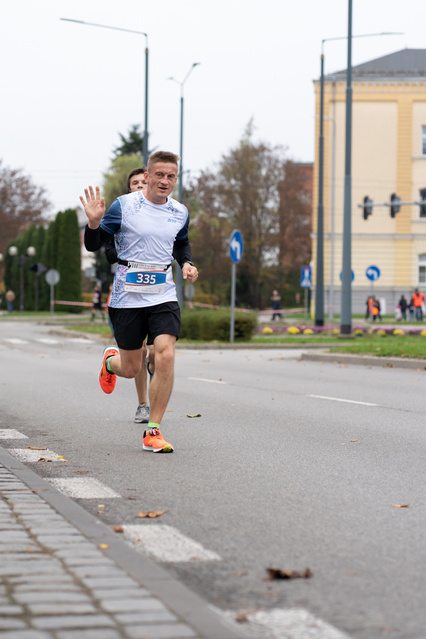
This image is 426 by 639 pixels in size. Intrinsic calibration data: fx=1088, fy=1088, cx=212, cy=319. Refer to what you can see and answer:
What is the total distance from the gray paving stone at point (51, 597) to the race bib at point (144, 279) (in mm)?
3922

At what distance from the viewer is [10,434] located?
335 inches

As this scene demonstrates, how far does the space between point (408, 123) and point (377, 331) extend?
3357 centimetres

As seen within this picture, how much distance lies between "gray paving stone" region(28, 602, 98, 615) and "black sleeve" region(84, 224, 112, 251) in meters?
4.12

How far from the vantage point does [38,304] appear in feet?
221

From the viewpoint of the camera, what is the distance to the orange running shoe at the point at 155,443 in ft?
24.7

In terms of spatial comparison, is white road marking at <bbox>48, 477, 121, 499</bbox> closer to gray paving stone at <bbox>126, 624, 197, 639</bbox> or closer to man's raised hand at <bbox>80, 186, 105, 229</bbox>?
man's raised hand at <bbox>80, 186, 105, 229</bbox>

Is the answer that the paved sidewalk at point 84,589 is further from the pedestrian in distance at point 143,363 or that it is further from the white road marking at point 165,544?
the pedestrian in distance at point 143,363

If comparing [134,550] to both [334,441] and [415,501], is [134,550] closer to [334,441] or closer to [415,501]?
[415,501]

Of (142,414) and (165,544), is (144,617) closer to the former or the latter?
(165,544)

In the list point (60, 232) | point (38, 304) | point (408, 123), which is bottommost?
point (38, 304)

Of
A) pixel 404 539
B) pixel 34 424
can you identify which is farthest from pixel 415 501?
pixel 34 424

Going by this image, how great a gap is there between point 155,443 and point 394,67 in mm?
60552

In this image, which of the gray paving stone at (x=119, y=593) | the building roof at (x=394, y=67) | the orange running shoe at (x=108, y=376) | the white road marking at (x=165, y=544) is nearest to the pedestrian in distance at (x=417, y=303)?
the building roof at (x=394, y=67)

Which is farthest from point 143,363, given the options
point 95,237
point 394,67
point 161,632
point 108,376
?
point 394,67
